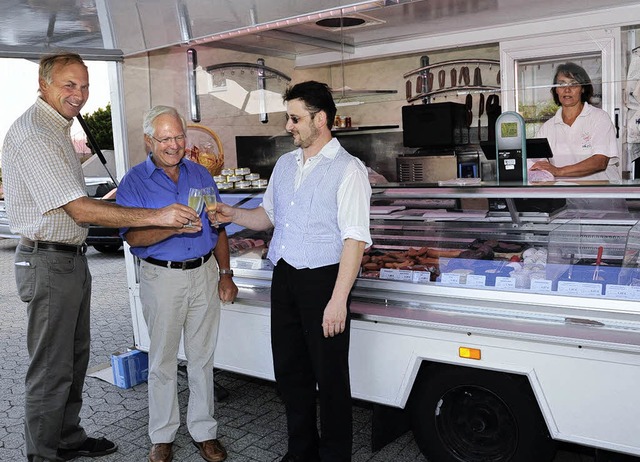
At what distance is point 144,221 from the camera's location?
3.20m

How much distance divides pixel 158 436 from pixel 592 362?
86.8 inches

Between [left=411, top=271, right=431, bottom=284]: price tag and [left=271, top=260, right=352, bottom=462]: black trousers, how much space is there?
1.88ft

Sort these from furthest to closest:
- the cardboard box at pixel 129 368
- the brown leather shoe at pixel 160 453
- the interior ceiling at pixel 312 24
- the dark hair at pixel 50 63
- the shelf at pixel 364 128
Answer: the shelf at pixel 364 128 → the cardboard box at pixel 129 368 → the interior ceiling at pixel 312 24 → the brown leather shoe at pixel 160 453 → the dark hair at pixel 50 63

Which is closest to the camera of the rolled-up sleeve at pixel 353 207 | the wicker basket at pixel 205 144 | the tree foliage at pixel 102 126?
the rolled-up sleeve at pixel 353 207

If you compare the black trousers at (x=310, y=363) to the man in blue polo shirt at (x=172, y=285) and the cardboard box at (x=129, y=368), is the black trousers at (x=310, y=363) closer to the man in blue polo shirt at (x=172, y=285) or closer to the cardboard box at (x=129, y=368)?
the man in blue polo shirt at (x=172, y=285)

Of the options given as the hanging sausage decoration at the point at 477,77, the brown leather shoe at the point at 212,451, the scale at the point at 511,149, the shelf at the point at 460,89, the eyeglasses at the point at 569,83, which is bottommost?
the brown leather shoe at the point at 212,451

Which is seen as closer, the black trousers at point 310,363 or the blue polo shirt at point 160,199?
the black trousers at point 310,363

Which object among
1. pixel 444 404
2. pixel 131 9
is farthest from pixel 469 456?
pixel 131 9

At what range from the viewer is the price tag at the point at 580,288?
309 cm

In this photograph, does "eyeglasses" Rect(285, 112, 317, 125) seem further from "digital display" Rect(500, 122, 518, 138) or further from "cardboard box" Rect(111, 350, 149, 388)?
"cardboard box" Rect(111, 350, 149, 388)

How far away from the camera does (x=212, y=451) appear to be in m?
3.65

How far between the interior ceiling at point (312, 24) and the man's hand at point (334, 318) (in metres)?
1.89

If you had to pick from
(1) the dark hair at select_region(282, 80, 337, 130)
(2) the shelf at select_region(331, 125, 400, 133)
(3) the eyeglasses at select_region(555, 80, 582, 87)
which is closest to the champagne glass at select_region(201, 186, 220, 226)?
(1) the dark hair at select_region(282, 80, 337, 130)

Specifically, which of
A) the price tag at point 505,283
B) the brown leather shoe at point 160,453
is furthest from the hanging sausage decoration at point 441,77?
the brown leather shoe at point 160,453
